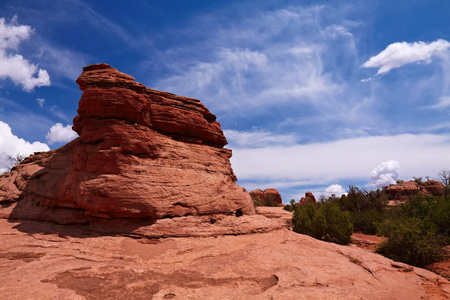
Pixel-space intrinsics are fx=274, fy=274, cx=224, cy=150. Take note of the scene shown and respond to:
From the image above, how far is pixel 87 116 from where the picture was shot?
10.9 m

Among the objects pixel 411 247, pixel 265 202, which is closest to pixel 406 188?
pixel 265 202

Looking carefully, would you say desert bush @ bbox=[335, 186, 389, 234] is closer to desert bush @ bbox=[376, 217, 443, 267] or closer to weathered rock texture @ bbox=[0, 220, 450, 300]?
desert bush @ bbox=[376, 217, 443, 267]

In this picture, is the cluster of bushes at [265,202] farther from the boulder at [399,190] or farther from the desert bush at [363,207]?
the boulder at [399,190]

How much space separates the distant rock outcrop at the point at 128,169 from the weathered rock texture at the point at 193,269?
1.04m

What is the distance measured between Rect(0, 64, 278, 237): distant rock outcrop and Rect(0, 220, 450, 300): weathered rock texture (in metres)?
1.04

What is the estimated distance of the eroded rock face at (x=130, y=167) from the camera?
9.62 metres

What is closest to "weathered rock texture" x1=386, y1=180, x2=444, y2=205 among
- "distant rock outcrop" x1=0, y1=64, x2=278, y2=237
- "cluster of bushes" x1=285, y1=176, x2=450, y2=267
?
"cluster of bushes" x1=285, y1=176, x2=450, y2=267

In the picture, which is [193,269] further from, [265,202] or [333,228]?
[265,202]

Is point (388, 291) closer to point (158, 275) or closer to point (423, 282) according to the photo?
point (423, 282)

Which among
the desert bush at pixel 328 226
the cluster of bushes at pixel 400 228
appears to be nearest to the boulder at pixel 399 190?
the cluster of bushes at pixel 400 228

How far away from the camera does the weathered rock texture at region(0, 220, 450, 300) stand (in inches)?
246

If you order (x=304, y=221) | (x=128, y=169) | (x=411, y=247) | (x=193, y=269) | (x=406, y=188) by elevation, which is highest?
(x=128, y=169)

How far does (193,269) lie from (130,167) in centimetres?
442

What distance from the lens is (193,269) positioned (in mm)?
7574
